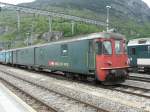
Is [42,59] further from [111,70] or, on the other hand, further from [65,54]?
[111,70]

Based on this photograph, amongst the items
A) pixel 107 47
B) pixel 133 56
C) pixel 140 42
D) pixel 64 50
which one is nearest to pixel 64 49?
pixel 64 50

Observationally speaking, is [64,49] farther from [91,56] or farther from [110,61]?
[110,61]

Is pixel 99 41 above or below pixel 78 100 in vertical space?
above

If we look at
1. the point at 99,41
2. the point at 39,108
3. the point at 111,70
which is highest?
the point at 99,41

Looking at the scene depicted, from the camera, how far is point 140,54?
31.7 meters

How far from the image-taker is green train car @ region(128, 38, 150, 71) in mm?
30677

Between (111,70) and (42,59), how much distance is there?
39.6 feet

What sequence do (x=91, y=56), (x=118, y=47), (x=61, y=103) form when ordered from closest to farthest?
(x=61, y=103) → (x=91, y=56) → (x=118, y=47)

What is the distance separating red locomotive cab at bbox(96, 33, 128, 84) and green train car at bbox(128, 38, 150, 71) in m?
9.83

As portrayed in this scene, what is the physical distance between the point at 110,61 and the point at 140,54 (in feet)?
39.0

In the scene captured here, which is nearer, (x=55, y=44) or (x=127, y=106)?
(x=127, y=106)

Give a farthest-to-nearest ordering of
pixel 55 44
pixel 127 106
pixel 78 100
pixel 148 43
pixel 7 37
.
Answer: pixel 7 37
pixel 148 43
pixel 55 44
pixel 78 100
pixel 127 106

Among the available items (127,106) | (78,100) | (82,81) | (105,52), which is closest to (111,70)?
(105,52)

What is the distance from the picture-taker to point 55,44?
27.2 m
